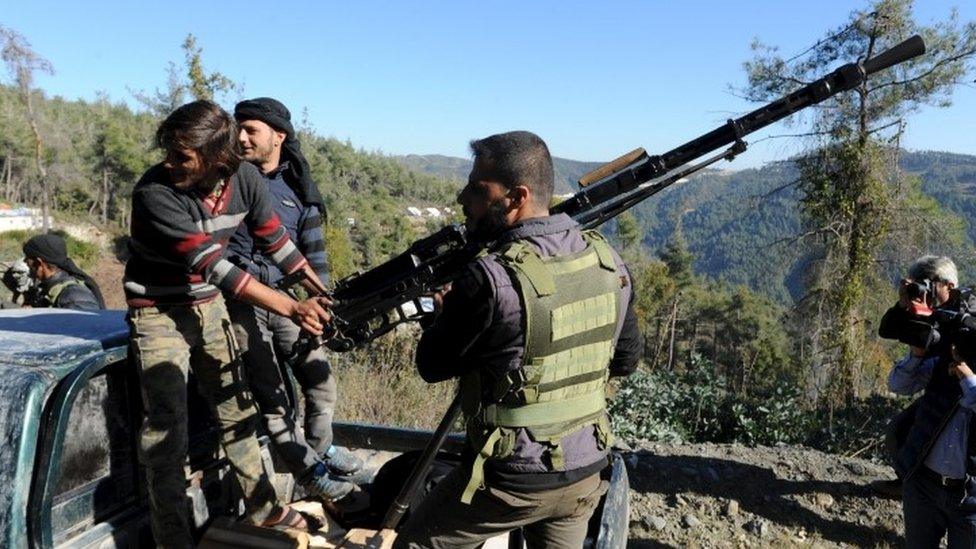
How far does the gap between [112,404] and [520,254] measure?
66.3 inches

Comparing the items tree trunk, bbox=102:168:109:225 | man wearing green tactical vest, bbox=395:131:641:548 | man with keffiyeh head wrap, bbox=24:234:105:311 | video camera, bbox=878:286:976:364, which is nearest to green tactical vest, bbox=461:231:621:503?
man wearing green tactical vest, bbox=395:131:641:548

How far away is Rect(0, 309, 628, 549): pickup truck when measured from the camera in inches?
82.2

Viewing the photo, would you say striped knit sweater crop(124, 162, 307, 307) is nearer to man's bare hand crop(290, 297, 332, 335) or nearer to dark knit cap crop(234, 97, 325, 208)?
man's bare hand crop(290, 297, 332, 335)

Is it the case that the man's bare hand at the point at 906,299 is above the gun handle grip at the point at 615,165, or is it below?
below

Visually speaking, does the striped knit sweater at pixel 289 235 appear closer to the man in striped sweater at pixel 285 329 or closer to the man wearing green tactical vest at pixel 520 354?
the man in striped sweater at pixel 285 329

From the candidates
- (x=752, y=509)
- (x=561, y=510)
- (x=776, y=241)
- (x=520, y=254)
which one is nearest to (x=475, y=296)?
(x=520, y=254)

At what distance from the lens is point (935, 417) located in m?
3.31

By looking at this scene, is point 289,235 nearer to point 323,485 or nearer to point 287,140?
point 287,140

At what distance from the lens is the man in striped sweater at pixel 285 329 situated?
3174mm

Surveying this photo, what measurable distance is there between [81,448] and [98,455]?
0.11m

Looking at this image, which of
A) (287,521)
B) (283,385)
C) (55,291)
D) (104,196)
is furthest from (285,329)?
(104,196)

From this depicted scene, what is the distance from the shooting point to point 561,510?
2.16 meters

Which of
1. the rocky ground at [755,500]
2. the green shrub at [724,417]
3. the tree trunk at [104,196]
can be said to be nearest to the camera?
the rocky ground at [755,500]

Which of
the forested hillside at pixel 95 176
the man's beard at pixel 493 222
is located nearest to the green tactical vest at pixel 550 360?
the man's beard at pixel 493 222
